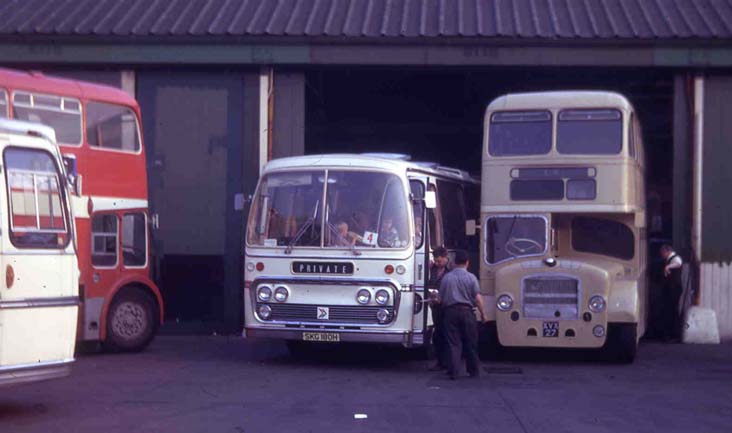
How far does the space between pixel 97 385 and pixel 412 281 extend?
4653mm

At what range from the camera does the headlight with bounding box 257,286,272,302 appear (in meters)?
16.3

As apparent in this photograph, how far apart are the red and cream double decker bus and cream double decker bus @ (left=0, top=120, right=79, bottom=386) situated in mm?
5384

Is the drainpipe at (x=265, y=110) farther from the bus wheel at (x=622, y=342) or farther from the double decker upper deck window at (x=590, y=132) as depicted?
the bus wheel at (x=622, y=342)

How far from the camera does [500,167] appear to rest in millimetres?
17547

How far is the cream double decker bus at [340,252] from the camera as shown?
1588 cm

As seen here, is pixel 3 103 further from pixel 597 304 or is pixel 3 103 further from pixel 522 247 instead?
pixel 597 304

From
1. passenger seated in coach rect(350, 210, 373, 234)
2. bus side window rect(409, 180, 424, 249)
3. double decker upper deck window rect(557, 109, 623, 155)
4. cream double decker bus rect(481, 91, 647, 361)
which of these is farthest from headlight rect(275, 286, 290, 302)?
double decker upper deck window rect(557, 109, 623, 155)

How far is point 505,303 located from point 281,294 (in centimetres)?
343

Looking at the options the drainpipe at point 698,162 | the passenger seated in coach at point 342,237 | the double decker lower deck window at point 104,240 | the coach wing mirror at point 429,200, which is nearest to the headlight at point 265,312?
the passenger seated in coach at point 342,237

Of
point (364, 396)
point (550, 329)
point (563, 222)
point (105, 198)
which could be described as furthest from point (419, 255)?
point (105, 198)

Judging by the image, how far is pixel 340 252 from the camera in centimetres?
1600

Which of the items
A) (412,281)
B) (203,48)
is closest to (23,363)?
(412,281)

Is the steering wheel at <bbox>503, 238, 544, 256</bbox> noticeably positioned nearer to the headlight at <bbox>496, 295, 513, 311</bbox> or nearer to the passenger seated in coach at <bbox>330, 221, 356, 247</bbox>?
the headlight at <bbox>496, 295, 513, 311</bbox>

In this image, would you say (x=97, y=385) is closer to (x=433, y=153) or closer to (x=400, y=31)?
(x=400, y=31)
